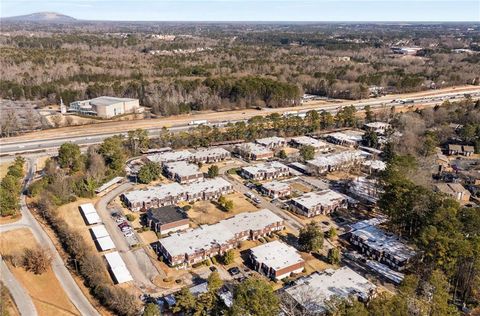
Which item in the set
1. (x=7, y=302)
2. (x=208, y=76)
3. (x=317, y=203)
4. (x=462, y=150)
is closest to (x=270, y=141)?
(x=317, y=203)

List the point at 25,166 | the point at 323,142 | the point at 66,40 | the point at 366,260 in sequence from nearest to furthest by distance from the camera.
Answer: the point at 366,260
the point at 25,166
the point at 323,142
the point at 66,40

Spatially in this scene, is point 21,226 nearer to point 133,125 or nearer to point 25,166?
point 25,166

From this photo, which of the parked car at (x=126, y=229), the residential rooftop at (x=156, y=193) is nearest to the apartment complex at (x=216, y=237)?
the parked car at (x=126, y=229)

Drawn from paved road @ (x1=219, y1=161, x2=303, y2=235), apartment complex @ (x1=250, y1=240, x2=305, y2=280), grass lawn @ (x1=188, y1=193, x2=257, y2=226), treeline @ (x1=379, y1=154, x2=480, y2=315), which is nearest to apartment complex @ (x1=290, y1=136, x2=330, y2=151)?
paved road @ (x1=219, y1=161, x2=303, y2=235)

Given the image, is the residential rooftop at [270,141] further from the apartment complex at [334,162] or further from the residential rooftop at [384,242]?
the residential rooftop at [384,242]

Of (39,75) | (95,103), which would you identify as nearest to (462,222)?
(95,103)

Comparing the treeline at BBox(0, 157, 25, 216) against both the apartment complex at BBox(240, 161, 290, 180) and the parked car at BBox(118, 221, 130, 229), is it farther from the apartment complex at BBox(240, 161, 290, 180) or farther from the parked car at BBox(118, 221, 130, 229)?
→ the apartment complex at BBox(240, 161, 290, 180)
